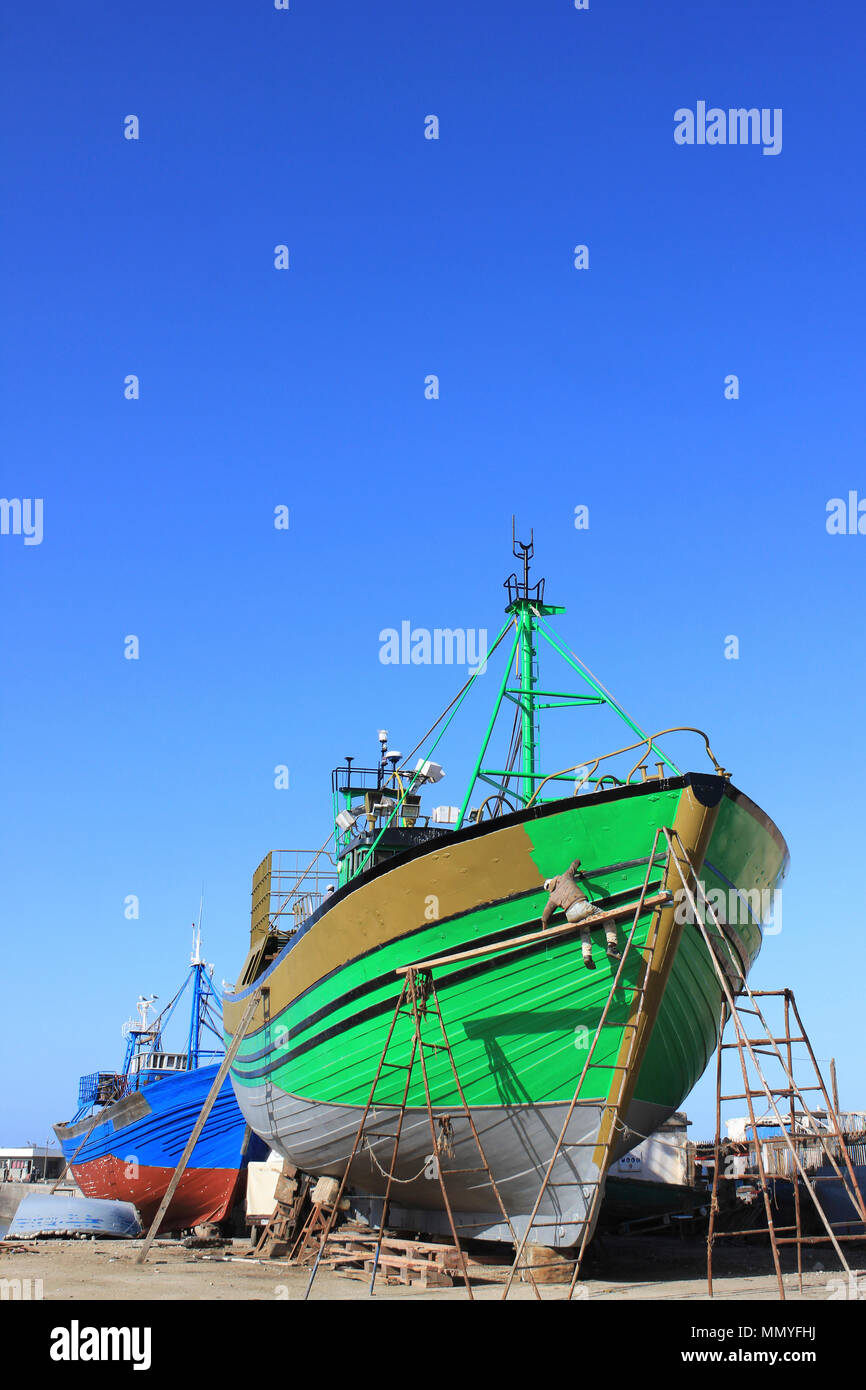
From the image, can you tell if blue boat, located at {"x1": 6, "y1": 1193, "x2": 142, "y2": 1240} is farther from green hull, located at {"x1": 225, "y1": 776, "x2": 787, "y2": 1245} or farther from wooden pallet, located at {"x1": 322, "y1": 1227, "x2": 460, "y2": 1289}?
green hull, located at {"x1": 225, "y1": 776, "x2": 787, "y2": 1245}

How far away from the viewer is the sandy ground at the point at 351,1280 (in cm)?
1255

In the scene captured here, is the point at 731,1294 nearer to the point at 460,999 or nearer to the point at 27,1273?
the point at 460,999

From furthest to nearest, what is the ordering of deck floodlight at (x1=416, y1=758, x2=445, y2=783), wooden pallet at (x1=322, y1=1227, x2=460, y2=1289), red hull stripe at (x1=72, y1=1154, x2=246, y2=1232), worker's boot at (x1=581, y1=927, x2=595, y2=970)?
1. red hull stripe at (x1=72, y1=1154, x2=246, y2=1232)
2. deck floodlight at (x1=416, y1=758, x2=445, y2=783)
3. wooden pallet at (x1=322, y1=1227, x2=460, y2=1289)
4. worker's boot at (x1=581, y1=927, x2=595, y2=970)

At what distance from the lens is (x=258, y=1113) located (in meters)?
20.1

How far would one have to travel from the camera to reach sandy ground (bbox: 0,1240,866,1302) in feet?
41.2

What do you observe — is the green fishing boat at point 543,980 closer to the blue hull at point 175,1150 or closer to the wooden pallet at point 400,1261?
the wooden pallet at point 400,1261

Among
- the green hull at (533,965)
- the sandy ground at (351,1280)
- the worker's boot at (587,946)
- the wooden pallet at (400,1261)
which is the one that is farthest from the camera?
the wooden pallet at (400,1261)

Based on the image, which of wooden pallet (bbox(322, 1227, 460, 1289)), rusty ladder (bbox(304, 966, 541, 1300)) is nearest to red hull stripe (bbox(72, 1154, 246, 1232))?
wooden pallet (bbox(322, 1227, 460, 1289))

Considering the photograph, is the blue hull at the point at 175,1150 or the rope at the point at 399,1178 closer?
the rope at the point at 399,1178

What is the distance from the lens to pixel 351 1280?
579 inches

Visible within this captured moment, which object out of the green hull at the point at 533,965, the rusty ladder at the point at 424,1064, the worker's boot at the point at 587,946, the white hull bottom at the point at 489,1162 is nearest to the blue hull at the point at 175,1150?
the white hull bottom at the point at 489,1162

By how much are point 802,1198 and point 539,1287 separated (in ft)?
37.5

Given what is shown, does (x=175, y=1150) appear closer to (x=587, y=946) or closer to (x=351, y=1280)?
(x=351, y=1280)
